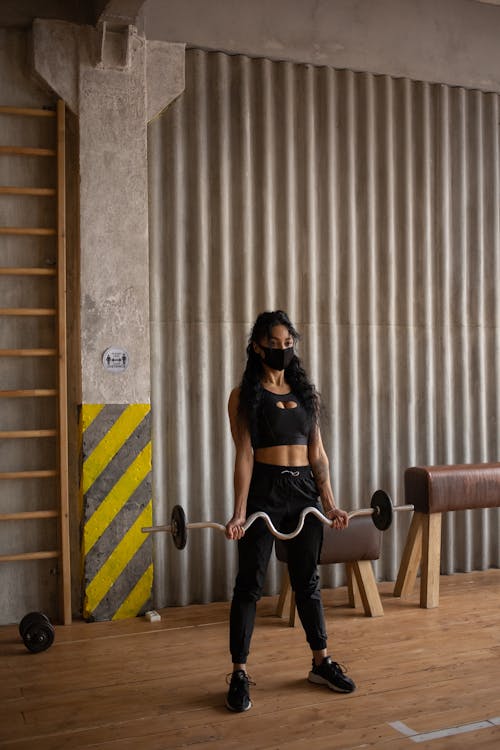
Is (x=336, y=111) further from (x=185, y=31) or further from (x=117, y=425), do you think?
(x=117, y=425)

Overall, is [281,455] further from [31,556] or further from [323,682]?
[31,556]

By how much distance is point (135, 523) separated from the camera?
4.52 metres

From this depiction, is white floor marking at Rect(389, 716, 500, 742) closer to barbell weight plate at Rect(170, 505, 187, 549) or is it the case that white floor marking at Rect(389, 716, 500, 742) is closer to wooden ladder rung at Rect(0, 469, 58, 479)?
barbell weight plate at Rect(170, 505, 187, 549)

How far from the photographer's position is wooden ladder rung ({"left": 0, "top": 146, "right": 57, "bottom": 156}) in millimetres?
4328

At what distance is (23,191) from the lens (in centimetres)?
437

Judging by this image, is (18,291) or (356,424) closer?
(18,291)

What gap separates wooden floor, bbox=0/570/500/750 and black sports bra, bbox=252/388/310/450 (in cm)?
102

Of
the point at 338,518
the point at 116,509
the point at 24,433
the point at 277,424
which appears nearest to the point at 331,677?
the point at 338,518

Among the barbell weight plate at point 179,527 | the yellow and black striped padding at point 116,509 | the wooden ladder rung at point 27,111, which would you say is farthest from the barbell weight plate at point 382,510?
the wooden ladder rung at point 27,111

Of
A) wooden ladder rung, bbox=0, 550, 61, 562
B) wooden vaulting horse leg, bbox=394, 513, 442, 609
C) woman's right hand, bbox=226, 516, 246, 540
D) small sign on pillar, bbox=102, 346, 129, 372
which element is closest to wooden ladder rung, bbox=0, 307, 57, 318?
small sign on pillar, bbox=102, 346, 129, 372

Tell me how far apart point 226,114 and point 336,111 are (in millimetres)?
760

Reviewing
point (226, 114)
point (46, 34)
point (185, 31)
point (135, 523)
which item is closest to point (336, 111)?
point (226, 114)

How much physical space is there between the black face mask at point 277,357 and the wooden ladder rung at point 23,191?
1791 mm

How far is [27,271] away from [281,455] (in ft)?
6.26
